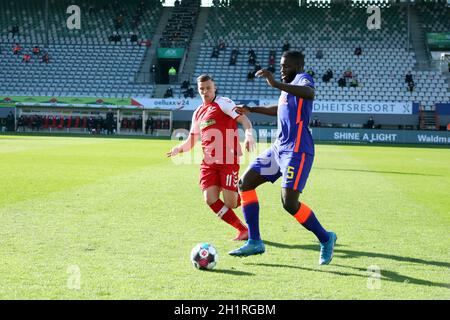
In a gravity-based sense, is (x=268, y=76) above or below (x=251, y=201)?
above

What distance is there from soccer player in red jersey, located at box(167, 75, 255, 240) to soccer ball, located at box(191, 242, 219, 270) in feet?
5.69

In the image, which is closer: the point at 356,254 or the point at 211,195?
the point at 356,254

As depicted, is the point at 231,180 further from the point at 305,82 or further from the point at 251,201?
the point at 305,82

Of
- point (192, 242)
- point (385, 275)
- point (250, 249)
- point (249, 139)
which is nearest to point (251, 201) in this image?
point (250, 249)

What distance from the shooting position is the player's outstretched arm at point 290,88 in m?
6.19

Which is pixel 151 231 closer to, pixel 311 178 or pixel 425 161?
pixel 311 178

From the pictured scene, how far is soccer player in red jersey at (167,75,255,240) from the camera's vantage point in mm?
7953

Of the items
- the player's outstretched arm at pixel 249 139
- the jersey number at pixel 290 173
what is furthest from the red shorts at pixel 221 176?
the jersey number at pixel 290 173

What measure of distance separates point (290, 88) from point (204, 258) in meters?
1.91

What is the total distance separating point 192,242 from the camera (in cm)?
752

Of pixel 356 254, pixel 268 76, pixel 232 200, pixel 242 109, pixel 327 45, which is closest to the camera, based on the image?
pixel 268 76

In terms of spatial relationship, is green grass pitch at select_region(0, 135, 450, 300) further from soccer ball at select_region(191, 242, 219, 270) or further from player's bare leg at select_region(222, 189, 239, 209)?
player's bare leg at select_region(222, 189, 239, 209)

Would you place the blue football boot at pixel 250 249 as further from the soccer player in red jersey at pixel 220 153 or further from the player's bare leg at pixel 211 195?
the player's bare leg at pixel 211 195

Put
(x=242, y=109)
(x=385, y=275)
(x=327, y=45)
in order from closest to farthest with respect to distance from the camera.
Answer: (x=385, y=275) < (x=242, y=109) < (x=327, y=45)
